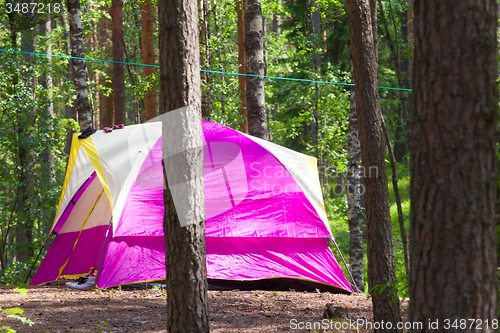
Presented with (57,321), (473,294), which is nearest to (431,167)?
(473,294)

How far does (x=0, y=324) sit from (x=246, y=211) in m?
3.52

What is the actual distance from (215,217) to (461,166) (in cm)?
482

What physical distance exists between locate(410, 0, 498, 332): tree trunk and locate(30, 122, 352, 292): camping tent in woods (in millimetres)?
4432

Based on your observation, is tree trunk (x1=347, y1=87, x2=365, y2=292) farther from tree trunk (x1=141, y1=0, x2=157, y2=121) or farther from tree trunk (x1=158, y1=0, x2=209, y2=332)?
tree trunk (x1=158, y1=0, x2=209, y2=332)

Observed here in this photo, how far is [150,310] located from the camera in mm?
5039

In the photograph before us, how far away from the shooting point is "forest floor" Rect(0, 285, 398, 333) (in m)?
4.37

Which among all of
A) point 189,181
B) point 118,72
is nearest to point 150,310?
point 189,181

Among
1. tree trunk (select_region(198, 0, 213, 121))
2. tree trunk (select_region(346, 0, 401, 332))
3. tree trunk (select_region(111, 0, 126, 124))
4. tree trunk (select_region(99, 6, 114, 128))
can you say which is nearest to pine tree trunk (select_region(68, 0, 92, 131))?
tree trunk (select_region(198, 0, 213, 121))

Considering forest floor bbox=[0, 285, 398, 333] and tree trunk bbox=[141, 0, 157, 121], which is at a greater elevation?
tree trunk bbox=[141, 0, 157, 121]

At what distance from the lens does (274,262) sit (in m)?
6.48

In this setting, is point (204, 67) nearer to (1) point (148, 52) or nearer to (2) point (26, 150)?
(1) point (148, 52)

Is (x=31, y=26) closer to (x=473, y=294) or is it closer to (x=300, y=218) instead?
(x=300, y=218)

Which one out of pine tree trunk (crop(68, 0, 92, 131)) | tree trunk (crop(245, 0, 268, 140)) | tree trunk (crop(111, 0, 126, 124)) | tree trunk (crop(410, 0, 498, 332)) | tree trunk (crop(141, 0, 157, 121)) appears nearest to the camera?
tree trunk (crop(410, 0, 498, 332))

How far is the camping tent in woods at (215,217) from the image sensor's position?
621 cm
